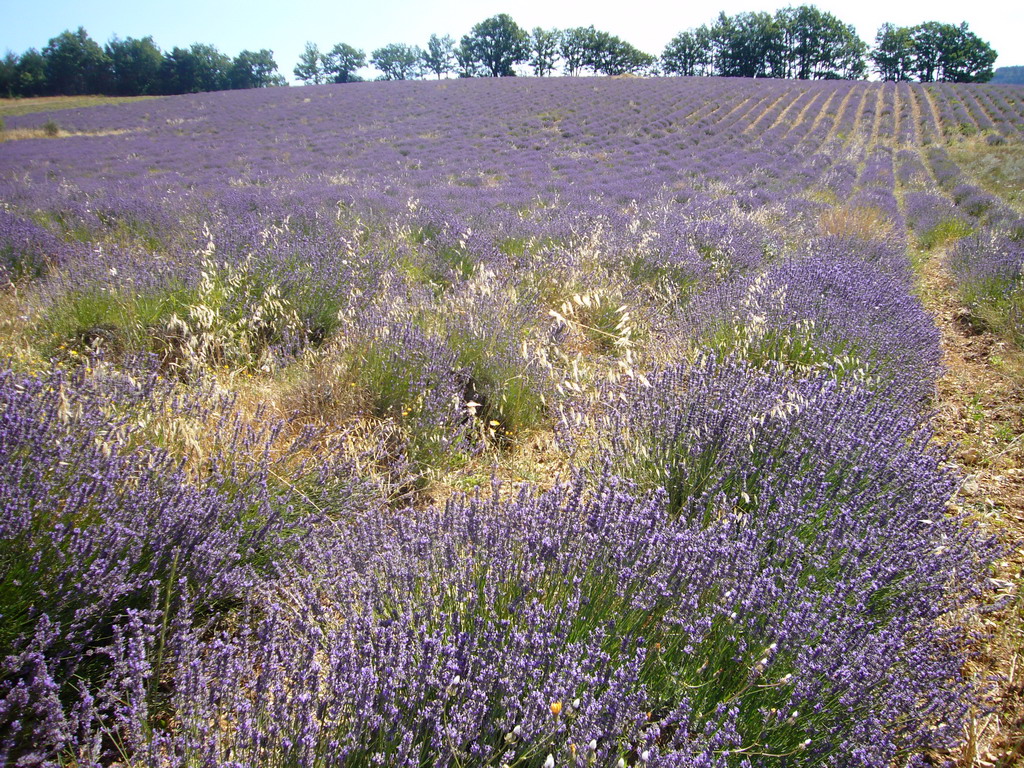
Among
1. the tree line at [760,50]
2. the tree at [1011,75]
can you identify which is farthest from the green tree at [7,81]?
the tree at [1011,75]

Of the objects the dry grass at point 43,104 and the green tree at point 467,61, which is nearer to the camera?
the dry grass at point 43,104

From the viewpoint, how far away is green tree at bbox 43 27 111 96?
38562 mm

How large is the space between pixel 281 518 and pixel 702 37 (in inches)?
2464

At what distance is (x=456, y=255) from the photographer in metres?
5.54

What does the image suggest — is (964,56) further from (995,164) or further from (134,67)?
(134,67)

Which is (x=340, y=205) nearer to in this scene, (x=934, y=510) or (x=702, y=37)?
(x=934, y=510)

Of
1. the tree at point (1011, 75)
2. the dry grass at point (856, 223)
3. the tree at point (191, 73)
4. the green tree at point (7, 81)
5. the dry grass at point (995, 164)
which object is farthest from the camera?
the tree at point (1011, 75)

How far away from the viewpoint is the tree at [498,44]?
52.9 metres

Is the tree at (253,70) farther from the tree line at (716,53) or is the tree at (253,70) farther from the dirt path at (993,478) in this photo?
the dirt path at (993,478)

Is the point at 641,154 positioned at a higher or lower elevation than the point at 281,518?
higher

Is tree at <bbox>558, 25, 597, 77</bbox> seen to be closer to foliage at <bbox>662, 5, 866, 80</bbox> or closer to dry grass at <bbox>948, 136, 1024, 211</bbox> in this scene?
foliage at <bbox>662, 5, 866, 80</bbox>

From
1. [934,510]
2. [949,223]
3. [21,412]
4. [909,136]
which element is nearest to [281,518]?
[21,412]

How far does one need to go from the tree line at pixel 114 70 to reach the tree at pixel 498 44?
69.7ft

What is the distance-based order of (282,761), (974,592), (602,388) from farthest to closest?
(602,388)
(974,592)
(282,761)
